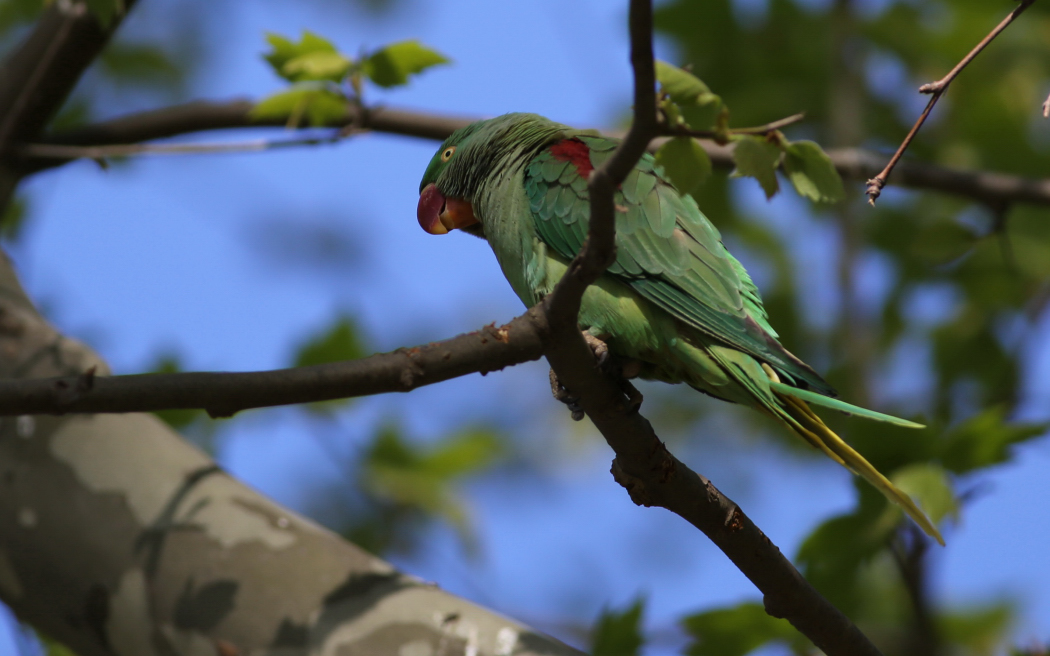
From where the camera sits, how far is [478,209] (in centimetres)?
385

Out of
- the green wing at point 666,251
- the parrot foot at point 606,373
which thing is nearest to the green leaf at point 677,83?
the parrot foot at point 606,373

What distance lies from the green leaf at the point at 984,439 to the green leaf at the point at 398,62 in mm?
2569

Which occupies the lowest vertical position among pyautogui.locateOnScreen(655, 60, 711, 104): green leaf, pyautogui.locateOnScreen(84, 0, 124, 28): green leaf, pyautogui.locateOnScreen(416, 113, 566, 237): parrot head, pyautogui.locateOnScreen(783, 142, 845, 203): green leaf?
pyautogui.locateOnScreen(655, 60, 711, 104): green leaf

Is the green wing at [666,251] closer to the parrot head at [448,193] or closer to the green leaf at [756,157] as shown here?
the parrot head at [448,193]

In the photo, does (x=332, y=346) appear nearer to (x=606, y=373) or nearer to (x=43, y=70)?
(x=43, y=70)

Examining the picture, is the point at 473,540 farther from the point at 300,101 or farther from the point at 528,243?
the point at 300,101

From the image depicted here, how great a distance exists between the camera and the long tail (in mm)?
2766

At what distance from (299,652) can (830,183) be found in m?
2.27

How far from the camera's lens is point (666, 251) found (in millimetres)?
3199

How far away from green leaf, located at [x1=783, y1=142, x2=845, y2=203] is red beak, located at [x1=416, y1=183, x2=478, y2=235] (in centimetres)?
201

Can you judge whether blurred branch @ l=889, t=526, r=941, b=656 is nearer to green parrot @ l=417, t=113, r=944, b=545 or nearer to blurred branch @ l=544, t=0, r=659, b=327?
green parrot @ l=417, t=113, r=944, b=545

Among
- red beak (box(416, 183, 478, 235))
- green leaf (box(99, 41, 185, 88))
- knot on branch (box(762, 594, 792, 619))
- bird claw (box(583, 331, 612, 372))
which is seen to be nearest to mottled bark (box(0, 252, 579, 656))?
knot on branch (box(762, 594, 792, 619))

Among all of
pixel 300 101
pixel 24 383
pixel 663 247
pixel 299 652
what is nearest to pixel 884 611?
pixel 663 247

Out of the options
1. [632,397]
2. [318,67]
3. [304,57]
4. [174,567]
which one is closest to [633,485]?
[632,397]
